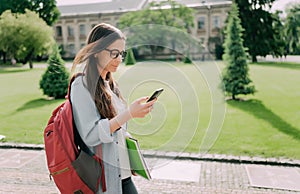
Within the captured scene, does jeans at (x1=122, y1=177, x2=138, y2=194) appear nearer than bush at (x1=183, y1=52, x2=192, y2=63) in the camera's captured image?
No

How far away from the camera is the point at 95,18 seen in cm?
4594

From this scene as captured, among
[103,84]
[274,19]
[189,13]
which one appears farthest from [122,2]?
[103,84]

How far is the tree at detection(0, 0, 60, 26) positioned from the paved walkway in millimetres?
36813

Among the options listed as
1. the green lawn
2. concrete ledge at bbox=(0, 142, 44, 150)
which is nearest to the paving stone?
the green lawn

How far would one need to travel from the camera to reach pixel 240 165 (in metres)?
4.57

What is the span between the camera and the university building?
41531mm

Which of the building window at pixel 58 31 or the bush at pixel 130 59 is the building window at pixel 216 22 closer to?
the building window at pixel 58 31

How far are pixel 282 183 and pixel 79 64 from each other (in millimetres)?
3349

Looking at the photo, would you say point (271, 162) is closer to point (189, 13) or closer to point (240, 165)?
point (240, 165)

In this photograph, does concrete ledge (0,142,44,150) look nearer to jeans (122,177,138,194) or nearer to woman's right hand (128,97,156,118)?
jeans (122,177,138,194)

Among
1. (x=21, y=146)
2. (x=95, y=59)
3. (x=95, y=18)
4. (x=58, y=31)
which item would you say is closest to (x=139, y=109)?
(x=95, y=59)

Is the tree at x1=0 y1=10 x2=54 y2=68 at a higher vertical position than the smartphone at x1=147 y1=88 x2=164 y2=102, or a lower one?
lower

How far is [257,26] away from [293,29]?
5696 mm

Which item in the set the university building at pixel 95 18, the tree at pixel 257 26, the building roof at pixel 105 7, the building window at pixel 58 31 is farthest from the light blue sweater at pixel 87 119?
the building window at pixel 58 31
